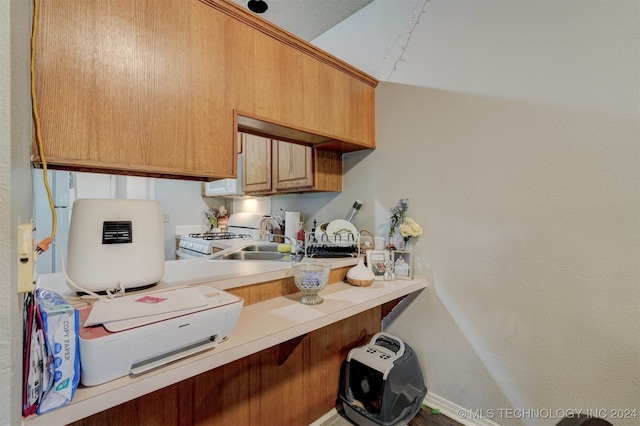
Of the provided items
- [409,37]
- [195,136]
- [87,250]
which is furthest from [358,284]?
[409,37]

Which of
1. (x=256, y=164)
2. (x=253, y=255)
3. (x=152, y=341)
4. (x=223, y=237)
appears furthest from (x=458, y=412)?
(x=223, y=237)

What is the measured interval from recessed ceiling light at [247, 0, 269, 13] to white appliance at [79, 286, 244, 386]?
2081mm

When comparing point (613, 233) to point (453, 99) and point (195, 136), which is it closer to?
point (453, 99)

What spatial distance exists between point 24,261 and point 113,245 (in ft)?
1.85

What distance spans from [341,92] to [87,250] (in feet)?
4.96

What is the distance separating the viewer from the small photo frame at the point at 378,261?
179 cm

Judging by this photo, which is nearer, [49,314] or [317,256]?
[49,314]

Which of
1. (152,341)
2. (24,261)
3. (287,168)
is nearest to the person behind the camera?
(24,261)

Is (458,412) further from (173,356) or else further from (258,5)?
(258,5)

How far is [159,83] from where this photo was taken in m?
1.07

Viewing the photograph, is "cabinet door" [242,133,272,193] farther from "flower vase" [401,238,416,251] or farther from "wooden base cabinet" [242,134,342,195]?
"flower vase" [401,238,416,251]

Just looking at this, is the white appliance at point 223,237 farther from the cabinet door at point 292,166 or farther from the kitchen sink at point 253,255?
the cabinet door at point 292,166

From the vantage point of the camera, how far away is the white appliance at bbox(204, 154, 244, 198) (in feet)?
9.42

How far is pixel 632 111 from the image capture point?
1.12 m
